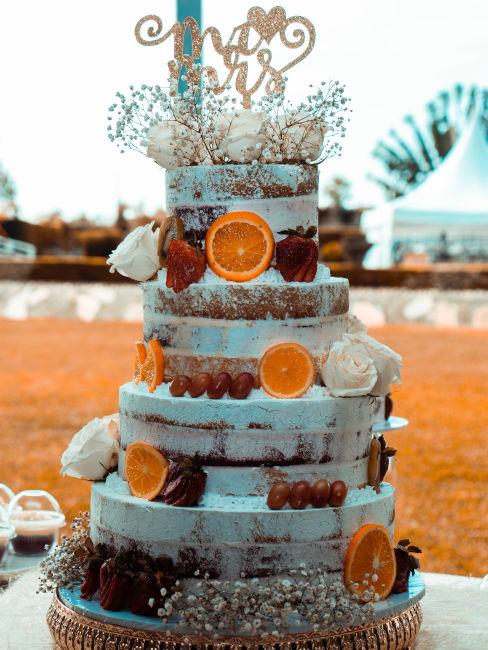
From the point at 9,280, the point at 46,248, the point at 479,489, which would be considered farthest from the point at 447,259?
the point at 479,489

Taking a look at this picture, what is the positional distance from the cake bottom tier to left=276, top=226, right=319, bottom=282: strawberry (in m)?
0.86

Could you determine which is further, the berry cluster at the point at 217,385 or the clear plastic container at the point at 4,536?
the clear plastic container at the point at 4,536

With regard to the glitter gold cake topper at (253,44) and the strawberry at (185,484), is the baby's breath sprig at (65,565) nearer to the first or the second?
the strawberry at (185,484)

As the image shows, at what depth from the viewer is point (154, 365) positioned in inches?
154

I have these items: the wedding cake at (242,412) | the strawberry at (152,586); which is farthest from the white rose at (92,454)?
the strawberry at (152,586)

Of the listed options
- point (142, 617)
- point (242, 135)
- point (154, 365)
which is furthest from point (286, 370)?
point (142, 617)

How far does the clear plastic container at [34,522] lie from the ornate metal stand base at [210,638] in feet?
4.86

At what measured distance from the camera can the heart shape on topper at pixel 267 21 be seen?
411 cm

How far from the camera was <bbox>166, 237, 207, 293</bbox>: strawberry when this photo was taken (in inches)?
151

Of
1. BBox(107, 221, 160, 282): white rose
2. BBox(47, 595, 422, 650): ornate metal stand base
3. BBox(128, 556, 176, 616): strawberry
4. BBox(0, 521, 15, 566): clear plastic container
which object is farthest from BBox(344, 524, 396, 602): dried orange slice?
BBox(0, 521, 15, 566): clear plastic container

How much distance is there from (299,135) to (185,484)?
1.43m

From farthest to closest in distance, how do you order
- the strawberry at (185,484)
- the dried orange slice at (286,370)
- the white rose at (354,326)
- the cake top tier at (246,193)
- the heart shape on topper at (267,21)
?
the white rose at (354,326) → the heart shape on topper at (267,21) → the cake top tier at (246,193) → the dried orange slice at (286,370) → the strawberry at (185,484)

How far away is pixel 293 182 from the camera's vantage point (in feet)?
12.8

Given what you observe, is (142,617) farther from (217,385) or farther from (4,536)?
(4,536)
